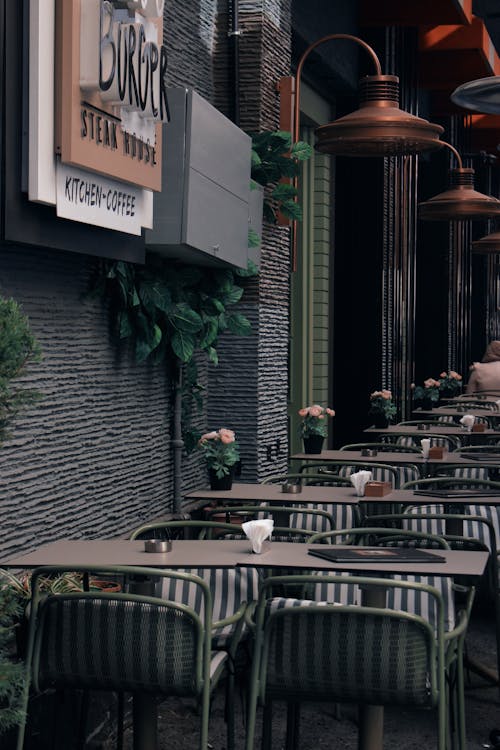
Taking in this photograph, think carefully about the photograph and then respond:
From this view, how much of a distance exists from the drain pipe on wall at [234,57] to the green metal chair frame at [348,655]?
408 centimetres

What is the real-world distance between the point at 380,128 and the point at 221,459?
66.9 inches

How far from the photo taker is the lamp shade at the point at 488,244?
35.6 feet

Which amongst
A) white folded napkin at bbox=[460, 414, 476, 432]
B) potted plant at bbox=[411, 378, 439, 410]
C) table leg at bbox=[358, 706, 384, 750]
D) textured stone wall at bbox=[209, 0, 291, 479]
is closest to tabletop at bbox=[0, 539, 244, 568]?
table leg at bbox=[358, 706, 384, 750]

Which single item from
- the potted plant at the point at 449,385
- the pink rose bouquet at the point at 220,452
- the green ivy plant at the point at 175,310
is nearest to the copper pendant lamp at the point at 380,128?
the green ivy plant at the point at 175,310

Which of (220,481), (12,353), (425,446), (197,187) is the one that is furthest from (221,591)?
(425,446)

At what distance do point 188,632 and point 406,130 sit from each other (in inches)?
98.9

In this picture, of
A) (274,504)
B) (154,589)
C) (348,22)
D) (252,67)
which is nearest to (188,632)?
(154,589)

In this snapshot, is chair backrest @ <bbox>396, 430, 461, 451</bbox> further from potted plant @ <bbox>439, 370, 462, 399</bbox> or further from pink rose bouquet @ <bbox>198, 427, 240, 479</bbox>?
potted plant @ <bbox>439, 370, 462, 399</bbox>

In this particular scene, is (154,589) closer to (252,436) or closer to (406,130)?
(406,130)

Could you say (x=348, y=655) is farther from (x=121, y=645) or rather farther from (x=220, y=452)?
(x=220, y=452)

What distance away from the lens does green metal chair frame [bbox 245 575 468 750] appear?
3068 mm

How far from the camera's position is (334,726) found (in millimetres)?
4352

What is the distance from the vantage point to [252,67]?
6.80 m

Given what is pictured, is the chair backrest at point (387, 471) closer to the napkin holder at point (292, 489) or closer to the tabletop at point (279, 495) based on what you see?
the tabletop at point (279, 495)
